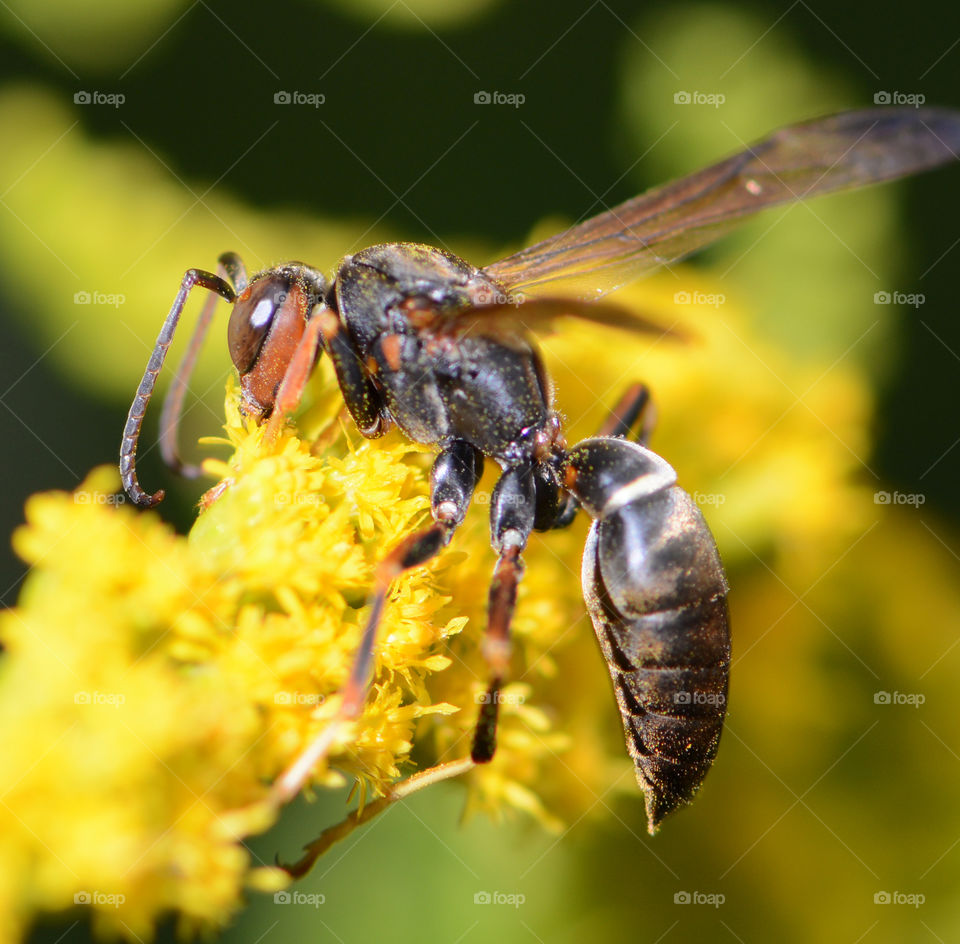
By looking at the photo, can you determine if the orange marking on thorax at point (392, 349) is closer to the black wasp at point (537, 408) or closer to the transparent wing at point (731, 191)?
the black wasp at point (537, 408)

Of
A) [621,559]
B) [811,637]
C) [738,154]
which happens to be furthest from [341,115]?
[811,637]

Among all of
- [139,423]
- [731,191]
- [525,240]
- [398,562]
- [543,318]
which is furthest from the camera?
[525,240]

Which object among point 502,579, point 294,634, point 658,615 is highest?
point 658,615

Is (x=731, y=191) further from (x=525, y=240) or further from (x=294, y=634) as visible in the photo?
(x=294, y=634)

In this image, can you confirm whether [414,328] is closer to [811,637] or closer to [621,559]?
[621,559]

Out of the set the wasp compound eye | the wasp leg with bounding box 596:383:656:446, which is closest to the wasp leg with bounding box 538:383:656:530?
the wasp leg with bounding box 596:383:656:446

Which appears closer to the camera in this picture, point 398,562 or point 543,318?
point 543,318

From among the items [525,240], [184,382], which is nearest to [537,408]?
[184,382]

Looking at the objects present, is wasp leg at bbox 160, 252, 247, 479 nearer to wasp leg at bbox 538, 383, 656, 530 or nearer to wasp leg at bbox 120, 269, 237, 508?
wasp leg at bbox 120, 269, 237, 508
